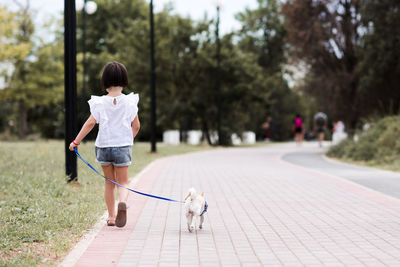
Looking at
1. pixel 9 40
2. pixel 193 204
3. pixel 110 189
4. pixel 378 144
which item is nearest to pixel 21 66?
pixel 9 40

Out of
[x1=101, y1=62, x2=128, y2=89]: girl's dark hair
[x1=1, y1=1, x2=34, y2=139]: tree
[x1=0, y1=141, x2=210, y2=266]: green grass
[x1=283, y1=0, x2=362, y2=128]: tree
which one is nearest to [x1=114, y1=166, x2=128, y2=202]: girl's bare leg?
[x1=0, y1=141, x2=210, y2=266]: green grass

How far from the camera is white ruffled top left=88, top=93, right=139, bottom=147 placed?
20.3ft

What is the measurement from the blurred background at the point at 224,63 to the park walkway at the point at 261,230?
5.15m

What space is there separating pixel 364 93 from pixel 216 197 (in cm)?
1324

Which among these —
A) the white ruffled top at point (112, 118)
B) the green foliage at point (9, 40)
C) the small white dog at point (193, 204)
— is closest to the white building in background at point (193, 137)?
the green foliage at point (9, 40)

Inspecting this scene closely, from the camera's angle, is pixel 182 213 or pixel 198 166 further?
pixel 198 166

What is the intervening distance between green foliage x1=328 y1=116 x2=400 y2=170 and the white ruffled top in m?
11.7

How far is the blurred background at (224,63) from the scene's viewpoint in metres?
21.2

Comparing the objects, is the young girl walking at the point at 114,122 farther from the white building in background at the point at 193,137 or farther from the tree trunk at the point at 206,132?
the white building in background at the point at 193,137

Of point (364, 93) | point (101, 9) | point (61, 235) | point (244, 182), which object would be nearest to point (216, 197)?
point (244, 182)

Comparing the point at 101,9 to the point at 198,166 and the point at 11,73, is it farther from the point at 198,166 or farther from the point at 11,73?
the point at 198,166

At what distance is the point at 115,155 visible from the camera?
622 cm

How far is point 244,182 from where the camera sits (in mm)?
11844

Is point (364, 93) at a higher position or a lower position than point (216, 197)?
higher
